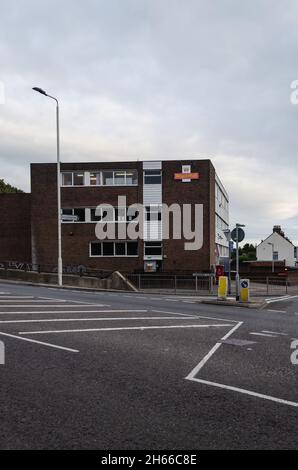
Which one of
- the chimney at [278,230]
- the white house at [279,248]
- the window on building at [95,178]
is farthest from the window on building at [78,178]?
the chimney at [278,230]

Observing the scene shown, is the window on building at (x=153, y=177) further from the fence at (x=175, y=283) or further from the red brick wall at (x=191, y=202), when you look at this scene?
the fence at (x=175, y=283)

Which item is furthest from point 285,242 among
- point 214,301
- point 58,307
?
point 58,307

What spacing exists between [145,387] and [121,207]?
38.4 m

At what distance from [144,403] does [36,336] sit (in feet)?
16.2

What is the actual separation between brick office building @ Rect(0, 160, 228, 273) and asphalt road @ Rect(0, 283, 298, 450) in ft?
105

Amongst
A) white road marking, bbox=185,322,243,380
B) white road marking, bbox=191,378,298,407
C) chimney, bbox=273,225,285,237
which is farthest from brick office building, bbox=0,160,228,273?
chimney, bbox=273,225,285,237

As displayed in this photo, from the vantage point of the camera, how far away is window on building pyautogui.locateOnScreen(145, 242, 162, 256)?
44250 mm

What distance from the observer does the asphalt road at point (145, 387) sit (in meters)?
4.61

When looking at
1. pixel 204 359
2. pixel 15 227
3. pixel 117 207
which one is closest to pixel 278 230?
pixel 117 207

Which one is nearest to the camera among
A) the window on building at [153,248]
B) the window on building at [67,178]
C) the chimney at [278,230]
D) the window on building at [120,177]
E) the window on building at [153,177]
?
the window on building at [153,248]

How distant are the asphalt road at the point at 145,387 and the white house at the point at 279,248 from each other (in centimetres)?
7881

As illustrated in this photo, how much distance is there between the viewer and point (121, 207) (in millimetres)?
44312

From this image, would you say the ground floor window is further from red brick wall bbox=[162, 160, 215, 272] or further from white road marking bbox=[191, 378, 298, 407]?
white road marking bbox=[191, 378, 298, 407]
